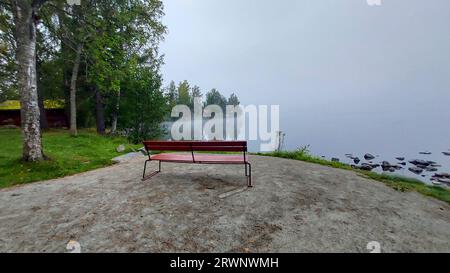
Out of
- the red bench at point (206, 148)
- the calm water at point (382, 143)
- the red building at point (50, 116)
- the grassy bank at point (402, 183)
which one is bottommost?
the calm water at point (382, 143)

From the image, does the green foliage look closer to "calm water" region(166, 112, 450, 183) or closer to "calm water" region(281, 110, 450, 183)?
"calm water" region(166, 112, 450, 183)

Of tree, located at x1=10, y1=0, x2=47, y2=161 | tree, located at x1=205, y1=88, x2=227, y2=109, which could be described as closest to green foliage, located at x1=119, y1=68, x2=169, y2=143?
tree, located at x1=10, y1=0, x2=47, y2=161

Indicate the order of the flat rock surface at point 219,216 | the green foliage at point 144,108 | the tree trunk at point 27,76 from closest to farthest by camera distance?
the flat rock surface at point 219,216 < the tree trunk at point 27,76 < the green foliage at point 144,108

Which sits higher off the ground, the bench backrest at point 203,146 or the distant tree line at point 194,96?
the distant tree line at point 194,96

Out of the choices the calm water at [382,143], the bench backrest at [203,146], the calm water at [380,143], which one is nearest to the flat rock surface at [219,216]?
the bench backrest at [203,146]

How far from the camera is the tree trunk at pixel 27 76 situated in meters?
6.20

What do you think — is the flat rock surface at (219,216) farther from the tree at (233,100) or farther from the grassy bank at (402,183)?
the tree at (233,100)

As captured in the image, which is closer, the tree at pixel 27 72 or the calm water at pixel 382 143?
the tree at pixel 27 72

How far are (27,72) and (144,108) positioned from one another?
Answer: 9.73m

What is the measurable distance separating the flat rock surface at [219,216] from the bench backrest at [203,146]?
2.67 ft
